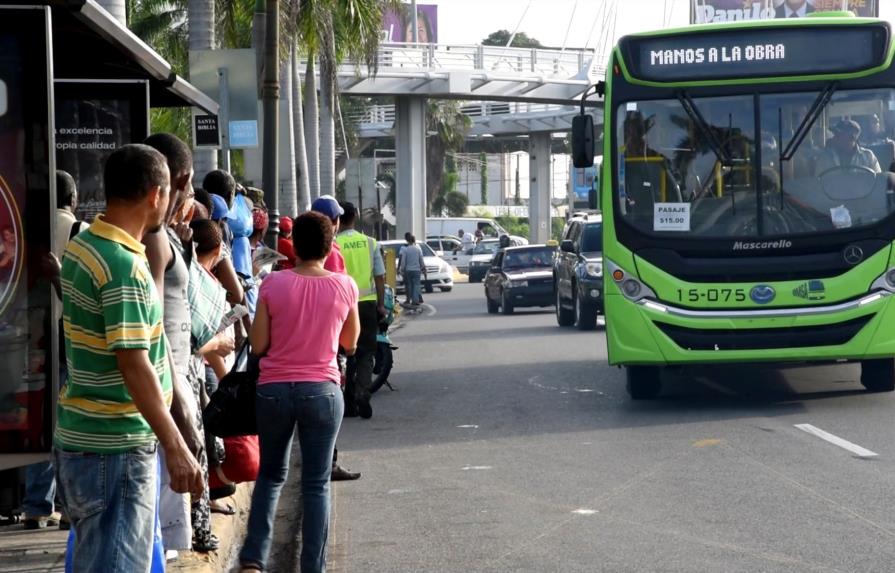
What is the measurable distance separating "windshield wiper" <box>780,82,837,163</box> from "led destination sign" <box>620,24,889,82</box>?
0.61 feet

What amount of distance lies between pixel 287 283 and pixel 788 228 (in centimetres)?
741

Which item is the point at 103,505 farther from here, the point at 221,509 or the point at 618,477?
the point at 618,477

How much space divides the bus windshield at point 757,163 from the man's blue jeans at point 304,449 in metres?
7.10

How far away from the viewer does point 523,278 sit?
32.9 m

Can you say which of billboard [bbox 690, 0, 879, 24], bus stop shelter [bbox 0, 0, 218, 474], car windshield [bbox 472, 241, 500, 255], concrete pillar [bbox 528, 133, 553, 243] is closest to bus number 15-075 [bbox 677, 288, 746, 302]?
bus stop shelter [bbox 0, 0, 218, 474]

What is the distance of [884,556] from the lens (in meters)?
7.31

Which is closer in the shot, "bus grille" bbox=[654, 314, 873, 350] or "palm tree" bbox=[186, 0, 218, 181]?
"bus grille" bbox=[654, 314, 873, 350]

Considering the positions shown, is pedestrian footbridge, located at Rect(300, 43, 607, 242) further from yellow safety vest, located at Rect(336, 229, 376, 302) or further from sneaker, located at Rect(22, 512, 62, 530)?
sneaker, located at Rect(22, 512, 62, 530)

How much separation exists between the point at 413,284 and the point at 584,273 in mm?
11138

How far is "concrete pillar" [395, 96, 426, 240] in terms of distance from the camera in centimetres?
5894

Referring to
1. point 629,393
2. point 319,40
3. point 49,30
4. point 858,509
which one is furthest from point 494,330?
point 49,30

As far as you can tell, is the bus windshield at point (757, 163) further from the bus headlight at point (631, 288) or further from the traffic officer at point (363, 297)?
the traffic officer at point (363, 297)

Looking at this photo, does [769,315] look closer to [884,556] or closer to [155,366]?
[884,556]

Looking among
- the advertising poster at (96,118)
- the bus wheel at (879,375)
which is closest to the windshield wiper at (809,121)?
the bus wheel at (879,375)
